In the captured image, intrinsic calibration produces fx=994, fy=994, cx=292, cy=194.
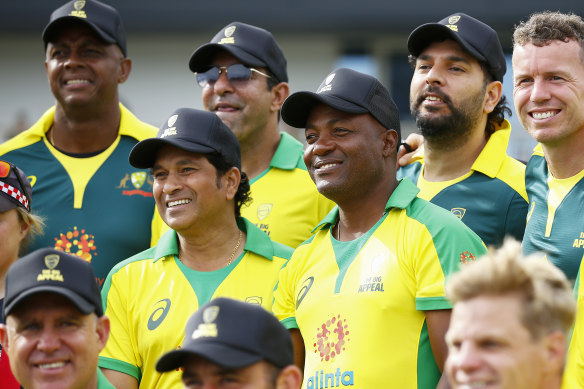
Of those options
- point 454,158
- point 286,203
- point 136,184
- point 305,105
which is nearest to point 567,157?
point 454,158

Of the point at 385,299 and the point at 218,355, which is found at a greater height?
the point at 385,299

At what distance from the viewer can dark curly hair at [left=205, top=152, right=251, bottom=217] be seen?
552cm

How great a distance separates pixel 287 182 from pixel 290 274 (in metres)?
1.18

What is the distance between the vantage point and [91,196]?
6242mm

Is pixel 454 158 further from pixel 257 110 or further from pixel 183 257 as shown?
pixel 183 257

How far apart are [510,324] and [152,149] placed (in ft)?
8.66

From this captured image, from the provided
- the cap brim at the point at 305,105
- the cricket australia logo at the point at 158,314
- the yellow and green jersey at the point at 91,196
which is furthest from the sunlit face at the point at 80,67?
the cricket australia logo at the point at 158,314

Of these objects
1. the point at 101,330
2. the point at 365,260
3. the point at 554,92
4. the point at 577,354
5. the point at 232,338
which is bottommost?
the point at 232,338

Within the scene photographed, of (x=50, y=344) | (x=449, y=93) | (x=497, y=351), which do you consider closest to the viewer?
(x=497, y=351)

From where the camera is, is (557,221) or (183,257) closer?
(557,221)

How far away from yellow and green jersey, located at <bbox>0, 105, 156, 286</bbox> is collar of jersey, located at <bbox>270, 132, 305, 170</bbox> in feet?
2.71

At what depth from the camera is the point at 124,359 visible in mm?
5188

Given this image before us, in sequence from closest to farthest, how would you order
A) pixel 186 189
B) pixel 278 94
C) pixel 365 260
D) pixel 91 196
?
pixel 365 260 → pixel 186 189 → pixel 91 196 → pixel 278 94

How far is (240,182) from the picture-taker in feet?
18.7
